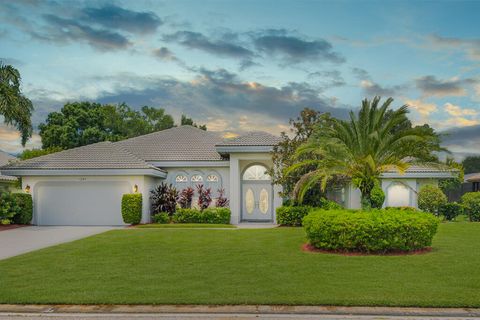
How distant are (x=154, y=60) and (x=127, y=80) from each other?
5.05 meters

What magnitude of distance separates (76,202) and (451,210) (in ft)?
68.9

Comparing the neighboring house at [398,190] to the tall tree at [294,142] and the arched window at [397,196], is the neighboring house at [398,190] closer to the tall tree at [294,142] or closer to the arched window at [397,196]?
the arched window at [397,196]

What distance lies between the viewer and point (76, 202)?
24.3 m

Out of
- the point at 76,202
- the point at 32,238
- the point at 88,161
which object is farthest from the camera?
the point at 88,161

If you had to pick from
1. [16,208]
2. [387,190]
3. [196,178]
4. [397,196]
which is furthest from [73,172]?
[397,196]

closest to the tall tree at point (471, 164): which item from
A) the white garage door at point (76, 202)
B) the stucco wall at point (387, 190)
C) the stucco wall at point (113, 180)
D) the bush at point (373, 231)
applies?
the stucco wall at point (387, 190)

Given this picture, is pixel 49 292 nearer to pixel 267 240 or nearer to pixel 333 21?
pixel 267 240

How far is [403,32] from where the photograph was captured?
1825 centimetres

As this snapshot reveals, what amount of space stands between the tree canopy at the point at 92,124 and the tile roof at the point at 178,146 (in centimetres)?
1865

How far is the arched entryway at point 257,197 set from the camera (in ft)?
85.7

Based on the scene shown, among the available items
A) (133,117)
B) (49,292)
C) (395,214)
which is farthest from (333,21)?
(133,117)

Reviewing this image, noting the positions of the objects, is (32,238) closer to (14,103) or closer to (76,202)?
(76,202)

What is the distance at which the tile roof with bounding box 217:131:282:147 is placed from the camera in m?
24.0

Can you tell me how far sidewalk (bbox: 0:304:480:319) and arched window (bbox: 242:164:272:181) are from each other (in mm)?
18446
